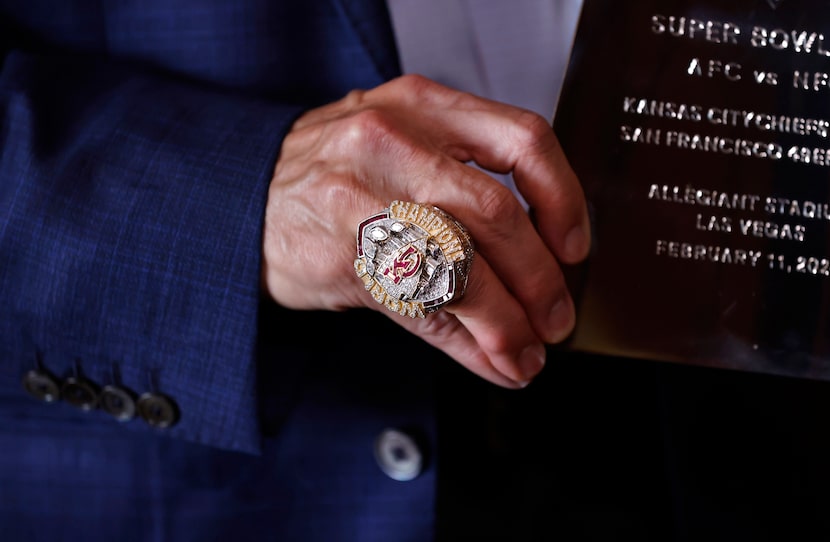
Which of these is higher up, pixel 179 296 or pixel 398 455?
pixel 179 296

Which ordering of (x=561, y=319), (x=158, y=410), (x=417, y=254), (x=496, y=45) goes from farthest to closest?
(x=496, y=45) → (x=158, y=410) → (x=561, y=319) → (x=417, y=254)

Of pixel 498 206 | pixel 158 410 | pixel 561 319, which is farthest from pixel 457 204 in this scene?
pixel 158 410

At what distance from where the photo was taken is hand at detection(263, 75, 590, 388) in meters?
0.49

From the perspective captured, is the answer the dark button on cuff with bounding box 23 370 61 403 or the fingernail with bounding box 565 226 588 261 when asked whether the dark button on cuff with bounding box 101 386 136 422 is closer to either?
the dark button on cuff with bounding box 23 370 61 403

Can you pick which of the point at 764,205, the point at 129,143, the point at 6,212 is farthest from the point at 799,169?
the point at 6,212

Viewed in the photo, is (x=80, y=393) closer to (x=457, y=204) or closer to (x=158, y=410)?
(x=158, y=410)

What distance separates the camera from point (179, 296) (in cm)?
60

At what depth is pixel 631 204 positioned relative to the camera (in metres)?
0.55

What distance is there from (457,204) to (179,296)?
278 millimetres

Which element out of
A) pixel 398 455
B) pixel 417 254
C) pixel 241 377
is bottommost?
pixel 398 455

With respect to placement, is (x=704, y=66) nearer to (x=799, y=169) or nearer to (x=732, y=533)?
(x=799, y=169)

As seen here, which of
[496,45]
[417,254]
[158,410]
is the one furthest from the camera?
[496,45]

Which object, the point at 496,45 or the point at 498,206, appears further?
the point at 496,45

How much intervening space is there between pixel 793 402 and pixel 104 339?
71 cm
